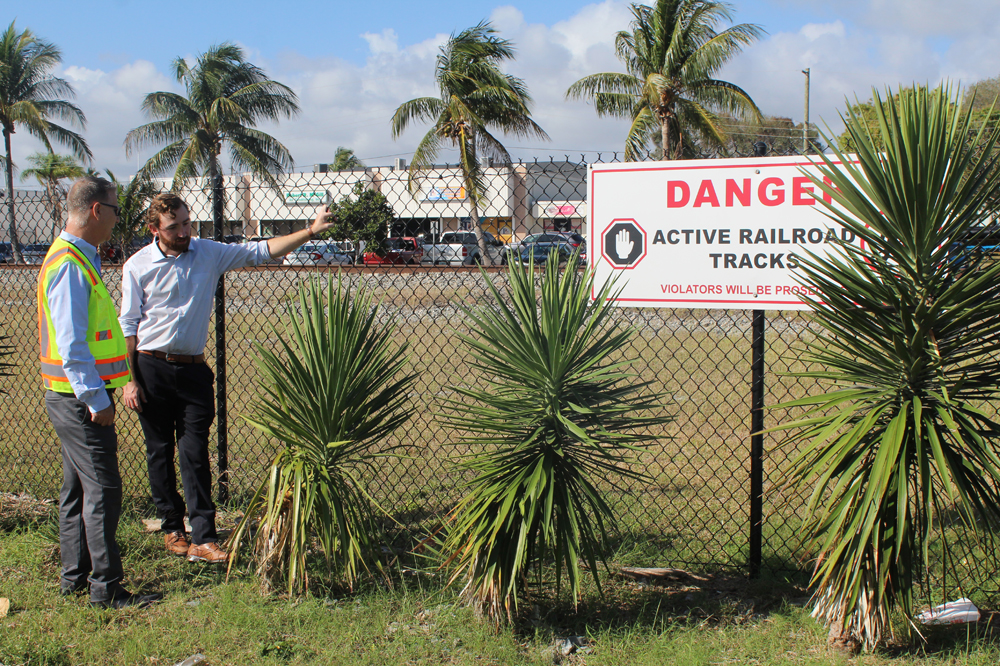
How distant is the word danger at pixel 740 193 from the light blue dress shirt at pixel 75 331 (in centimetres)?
282

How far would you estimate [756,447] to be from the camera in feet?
11.6

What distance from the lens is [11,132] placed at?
40656mm

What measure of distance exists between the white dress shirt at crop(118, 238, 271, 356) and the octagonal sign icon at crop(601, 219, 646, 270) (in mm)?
2141

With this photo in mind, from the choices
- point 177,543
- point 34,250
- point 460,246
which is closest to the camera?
point 177,543

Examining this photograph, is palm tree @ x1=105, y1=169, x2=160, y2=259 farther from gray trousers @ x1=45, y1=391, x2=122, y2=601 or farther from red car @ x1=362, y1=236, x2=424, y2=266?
gray trousers @ x1=45, y1=391, x2=122, y2=601

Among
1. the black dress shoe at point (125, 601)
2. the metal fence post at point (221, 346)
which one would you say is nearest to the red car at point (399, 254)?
the metal fence post at point (221, 346)

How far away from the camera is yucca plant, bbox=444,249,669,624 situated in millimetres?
3016

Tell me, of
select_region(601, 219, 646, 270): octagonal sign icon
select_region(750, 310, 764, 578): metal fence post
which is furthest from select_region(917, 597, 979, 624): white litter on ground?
select_region(601, 219, 646, 270): octagonal sign icon

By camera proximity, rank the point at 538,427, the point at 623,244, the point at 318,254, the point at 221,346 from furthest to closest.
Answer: the point at 318,254, the point at 221,346, the point at 623,244, the point at 538,427

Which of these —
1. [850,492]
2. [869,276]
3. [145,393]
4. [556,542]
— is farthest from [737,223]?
[145,393]

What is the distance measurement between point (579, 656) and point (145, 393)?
2.62m

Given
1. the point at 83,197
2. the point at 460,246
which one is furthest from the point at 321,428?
the point at 460,246

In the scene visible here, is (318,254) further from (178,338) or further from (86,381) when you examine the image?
(86,381)

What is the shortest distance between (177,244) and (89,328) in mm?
684
